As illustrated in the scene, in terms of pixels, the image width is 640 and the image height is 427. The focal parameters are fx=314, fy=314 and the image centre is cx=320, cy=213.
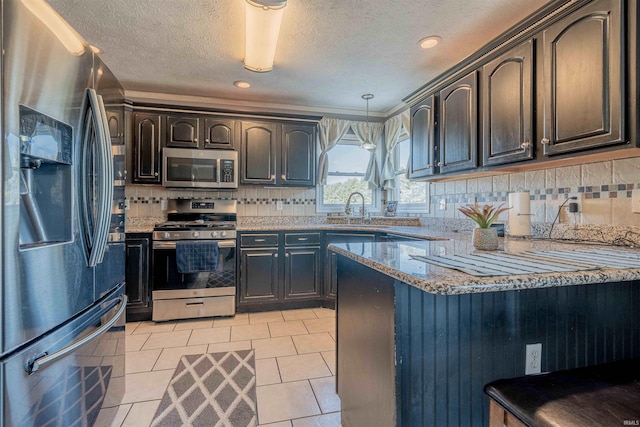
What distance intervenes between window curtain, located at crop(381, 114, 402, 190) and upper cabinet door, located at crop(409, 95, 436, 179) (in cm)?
87

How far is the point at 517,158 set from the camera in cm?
195

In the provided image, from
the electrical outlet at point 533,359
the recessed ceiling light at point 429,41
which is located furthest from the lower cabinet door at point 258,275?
the electrical outlet at point 533,359

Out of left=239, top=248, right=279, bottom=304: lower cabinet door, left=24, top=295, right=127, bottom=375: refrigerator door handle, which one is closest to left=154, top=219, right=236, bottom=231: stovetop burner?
left=239, top=248, right=279, bottom=304: lower cabinet door

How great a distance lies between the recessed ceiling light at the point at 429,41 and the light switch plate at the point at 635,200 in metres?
1.62

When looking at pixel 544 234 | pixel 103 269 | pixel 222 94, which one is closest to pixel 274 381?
pixel 103 269

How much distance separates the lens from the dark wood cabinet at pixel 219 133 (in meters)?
3.47

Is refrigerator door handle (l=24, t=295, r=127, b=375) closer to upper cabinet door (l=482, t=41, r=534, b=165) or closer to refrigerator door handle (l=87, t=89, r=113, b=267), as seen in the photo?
refrigerator door handle (l=87, t=89, r=113, b=267)

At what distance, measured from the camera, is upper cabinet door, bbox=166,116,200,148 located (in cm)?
338

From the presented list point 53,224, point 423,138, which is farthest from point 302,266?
point 53,224

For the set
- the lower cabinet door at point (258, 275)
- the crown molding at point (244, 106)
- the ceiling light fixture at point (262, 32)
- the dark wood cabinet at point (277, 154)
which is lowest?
the lower cabinet door at point (258, 275)

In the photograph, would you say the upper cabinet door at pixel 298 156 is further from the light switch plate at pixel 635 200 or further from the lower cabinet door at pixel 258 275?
the light switch plate at pixel 635 200

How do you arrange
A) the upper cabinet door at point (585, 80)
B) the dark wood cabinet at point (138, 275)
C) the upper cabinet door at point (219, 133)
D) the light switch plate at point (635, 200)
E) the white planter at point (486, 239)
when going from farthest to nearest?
the upper cabinet door at point (219, 133), the dark wood cabinet at point (138, 275), the light switch plate at point (635, 200), the white planter at point (486, 239), the upper cabinet door at point (585, 80)

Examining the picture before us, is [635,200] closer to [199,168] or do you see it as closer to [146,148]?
[199,168]

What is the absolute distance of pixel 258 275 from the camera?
130 inches
